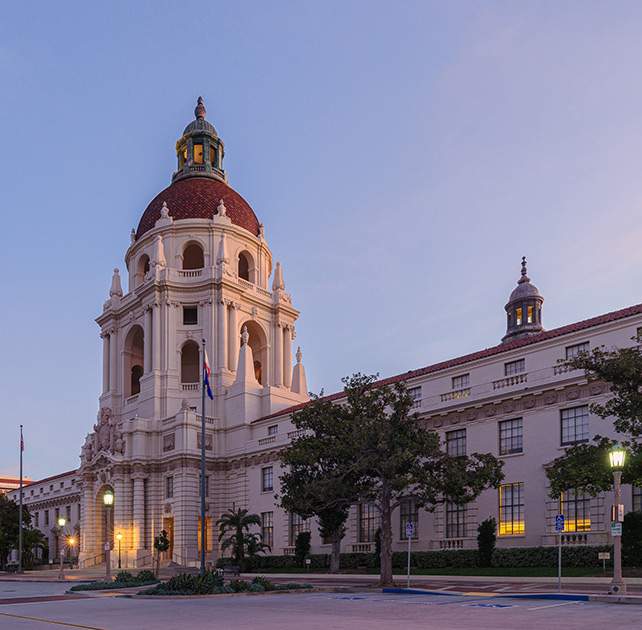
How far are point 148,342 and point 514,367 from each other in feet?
139

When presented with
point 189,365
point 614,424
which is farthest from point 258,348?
point 614,424

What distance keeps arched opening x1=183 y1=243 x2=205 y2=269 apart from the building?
152 millimetres

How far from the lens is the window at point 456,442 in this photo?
5206 centimetres

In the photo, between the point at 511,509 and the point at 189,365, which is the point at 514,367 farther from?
the point at 189,365

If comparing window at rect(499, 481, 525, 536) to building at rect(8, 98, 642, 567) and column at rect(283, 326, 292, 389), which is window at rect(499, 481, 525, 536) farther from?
column at rect(283, 326, 292, 389)

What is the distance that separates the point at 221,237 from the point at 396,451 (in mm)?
47804

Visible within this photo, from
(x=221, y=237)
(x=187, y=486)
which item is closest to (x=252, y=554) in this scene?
(x=187, y=486)

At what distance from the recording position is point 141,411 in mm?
80438

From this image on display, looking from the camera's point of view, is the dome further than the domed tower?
No

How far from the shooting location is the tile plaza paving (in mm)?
19859

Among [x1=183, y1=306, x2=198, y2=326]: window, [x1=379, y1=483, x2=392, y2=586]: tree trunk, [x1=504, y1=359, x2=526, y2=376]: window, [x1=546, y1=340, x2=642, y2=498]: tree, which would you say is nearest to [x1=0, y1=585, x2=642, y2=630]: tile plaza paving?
[x1=379, y1=483, x2=392, y2=586]: tree trunk

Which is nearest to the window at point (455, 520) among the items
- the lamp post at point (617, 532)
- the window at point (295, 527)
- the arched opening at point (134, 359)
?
the window at point (295, 527)

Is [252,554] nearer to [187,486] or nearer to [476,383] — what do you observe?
[187,486]

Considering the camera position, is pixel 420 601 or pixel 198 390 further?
pixel 198 390
